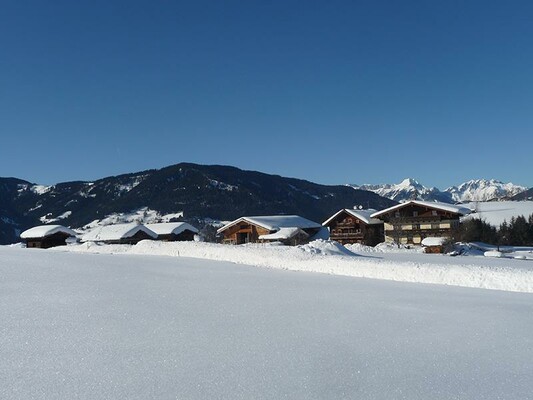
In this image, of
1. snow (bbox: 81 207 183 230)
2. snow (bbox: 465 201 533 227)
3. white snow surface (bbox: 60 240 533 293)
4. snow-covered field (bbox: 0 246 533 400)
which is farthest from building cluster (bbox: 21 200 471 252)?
snow (bbox: 81 207 183 230)

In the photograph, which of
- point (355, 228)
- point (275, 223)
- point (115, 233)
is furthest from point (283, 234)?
point (115, 233)

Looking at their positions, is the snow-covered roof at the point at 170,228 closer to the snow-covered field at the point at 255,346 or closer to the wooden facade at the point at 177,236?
the wooden facade at the point at 177,236

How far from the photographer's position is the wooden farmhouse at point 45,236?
5484 cm

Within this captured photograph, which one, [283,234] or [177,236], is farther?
[177,236]

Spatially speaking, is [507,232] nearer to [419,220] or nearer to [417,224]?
[419,220]

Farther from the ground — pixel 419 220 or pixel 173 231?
pixel 419 220

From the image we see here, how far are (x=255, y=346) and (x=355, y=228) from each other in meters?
54.7

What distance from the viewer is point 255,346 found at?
5832 millimetres

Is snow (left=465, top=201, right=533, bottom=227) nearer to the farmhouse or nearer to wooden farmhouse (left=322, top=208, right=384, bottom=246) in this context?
wooden farmhouse (left=322, top=208, right=384, bottom=246)

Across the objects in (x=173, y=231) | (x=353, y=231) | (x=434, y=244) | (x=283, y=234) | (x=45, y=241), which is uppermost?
(x=173, y=231)

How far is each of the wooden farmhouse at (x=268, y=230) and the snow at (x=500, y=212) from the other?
23.3 m

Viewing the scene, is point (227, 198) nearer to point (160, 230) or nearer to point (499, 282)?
point (160, 230)

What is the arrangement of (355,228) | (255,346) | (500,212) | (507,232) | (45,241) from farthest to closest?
1. (500,212)
2. (355,228)
3. (507,232)
4. (45,241)
5. (255,346)

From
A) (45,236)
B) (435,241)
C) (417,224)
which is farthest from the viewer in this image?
(45,236)
